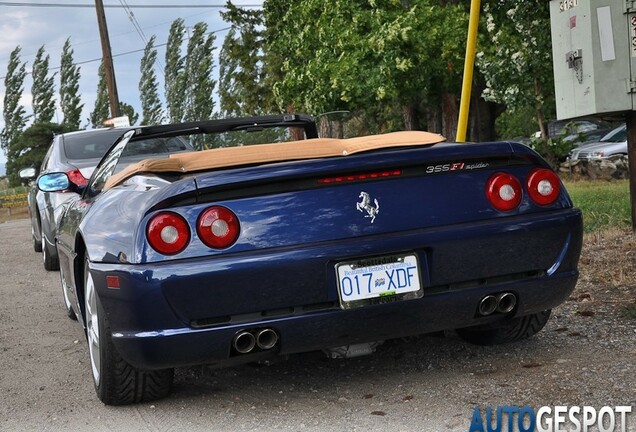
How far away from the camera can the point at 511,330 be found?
4.87 m

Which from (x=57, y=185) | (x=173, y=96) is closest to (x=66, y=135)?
(x=57, y=185)

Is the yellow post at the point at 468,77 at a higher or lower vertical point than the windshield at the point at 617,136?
higher

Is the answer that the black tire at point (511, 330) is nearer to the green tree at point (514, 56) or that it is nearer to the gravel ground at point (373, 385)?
the gravel ground at point (373, 385)

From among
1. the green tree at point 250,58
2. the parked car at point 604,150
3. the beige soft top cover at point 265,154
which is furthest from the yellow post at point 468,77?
the green tree at point 250,58

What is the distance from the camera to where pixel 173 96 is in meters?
63.2

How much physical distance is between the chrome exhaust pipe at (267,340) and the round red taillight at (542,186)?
4.33ft

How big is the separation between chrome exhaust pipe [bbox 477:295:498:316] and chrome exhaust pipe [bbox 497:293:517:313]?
2 cm

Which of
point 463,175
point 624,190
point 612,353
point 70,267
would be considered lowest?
point 624,190

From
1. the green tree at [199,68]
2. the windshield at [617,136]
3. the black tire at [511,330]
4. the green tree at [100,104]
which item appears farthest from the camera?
the green tree at [100,104]

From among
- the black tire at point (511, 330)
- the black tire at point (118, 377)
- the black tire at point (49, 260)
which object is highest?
the black tire at point (118, 377)

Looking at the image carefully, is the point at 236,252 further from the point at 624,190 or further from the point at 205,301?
the point at 624,190

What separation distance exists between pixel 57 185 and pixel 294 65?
768 inches

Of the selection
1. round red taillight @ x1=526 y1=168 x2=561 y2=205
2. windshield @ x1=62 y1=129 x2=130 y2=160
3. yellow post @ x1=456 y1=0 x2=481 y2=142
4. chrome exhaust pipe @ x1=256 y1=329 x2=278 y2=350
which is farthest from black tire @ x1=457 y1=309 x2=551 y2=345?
windshield @ x1=62 y1=129 x2=130 y2=160

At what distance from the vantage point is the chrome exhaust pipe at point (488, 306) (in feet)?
13.6
